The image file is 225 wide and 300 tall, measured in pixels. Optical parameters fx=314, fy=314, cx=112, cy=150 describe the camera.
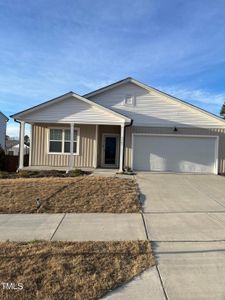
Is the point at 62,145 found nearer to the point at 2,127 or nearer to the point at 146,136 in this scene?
the point at 146,136

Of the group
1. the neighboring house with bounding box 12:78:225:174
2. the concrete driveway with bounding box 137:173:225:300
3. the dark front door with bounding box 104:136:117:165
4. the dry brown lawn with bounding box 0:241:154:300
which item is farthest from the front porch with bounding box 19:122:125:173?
the dry brown lawn with bounding box 0:241:154:300

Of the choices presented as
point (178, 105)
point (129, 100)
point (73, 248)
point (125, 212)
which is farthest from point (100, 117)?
point (73, 248)

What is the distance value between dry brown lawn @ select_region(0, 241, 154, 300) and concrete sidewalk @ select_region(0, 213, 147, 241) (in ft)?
1.69

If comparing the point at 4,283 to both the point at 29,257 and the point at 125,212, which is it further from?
the point at 125,212

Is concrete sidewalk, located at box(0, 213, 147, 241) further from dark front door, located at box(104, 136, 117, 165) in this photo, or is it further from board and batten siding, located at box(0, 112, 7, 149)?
board and batten siding, located at box(0, 112, 7, 149)

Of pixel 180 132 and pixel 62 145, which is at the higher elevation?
pixel 180 132

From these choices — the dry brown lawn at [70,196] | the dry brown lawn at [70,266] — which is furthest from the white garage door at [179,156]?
the dry brown lawn at [70,266]

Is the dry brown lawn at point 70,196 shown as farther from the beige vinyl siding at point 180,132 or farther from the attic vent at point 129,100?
the attic vent at point 129,100

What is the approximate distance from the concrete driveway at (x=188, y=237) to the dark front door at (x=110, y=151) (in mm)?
7427

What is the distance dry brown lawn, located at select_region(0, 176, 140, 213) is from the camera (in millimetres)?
9086

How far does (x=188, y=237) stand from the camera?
640 cm

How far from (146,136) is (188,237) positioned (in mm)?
12099

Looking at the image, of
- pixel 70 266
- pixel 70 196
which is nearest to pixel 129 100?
pixel 70 196

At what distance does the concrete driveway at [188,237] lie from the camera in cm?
438
